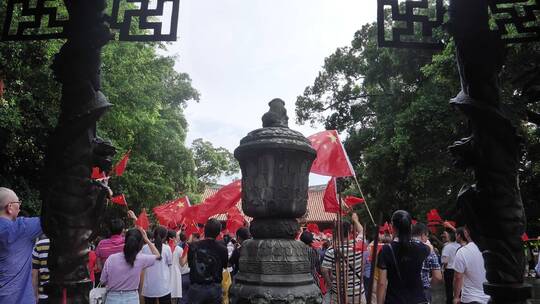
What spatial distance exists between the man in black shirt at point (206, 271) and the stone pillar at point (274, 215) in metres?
1.54

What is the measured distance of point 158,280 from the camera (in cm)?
698

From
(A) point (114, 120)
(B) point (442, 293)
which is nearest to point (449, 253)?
(B) point (442, 293)

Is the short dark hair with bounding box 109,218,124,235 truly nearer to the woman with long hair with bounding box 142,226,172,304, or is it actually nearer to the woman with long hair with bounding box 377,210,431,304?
the woman with long hair with bounding box 142,226,172,304

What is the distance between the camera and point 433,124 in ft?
52.5

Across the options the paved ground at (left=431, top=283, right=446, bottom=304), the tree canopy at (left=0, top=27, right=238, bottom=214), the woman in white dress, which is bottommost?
the paved ground at (left=431, top=283, right=446, bottom=304)

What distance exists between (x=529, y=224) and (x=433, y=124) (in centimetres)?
518

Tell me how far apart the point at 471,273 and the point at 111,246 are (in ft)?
15.9

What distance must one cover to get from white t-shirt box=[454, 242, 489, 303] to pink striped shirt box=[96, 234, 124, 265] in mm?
4512

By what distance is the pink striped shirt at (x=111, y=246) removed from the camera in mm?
6391

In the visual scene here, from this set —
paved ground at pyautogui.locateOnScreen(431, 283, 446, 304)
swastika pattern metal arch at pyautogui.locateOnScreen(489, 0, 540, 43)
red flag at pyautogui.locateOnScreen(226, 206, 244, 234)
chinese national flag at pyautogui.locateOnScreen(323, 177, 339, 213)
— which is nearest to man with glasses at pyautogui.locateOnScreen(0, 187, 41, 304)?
swastika pattern metal arch at pyautogui.locateOnScreen(489, 0, 540, 43)

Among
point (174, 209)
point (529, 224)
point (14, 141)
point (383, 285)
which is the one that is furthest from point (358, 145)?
point (383, 285)

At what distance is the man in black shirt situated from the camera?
18.6ft

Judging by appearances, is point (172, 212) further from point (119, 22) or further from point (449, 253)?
point (119, 22)

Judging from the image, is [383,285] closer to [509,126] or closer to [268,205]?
[268,205]
